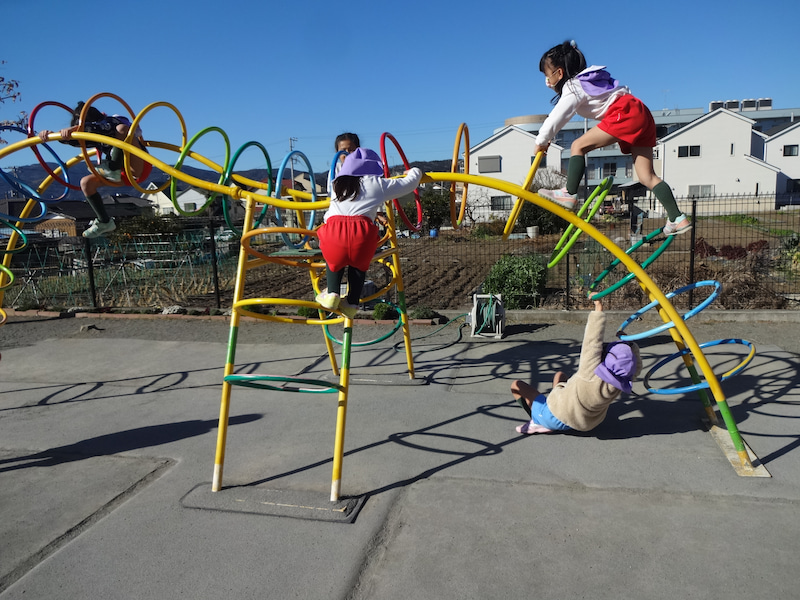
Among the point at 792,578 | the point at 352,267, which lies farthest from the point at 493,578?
the point at 352,267

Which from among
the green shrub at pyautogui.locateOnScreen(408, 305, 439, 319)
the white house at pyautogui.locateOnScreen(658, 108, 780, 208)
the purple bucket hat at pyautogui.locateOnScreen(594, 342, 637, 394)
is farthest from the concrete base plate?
the white house at pyautogui.locateOnScreen(658, 108, 780, 208)

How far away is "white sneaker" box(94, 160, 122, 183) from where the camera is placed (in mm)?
4430

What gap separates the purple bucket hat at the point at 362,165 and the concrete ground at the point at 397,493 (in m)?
1.94

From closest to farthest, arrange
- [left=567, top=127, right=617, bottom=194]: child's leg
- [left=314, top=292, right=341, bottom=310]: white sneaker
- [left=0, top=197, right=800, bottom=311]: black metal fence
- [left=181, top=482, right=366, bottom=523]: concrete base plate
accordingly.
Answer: [left=181, top=482, right=366, bottom=523]: concrete base plate, [left=314, top=292, right=341, bottom=310]: white sneaker, [left=567, top=127, right=617, bottom=194]: child's leg, [left=0, top=197, right=800, bottom=311]: black metal fence

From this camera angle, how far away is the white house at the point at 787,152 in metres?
48.3

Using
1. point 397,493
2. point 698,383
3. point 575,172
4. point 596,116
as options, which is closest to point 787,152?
point 698,383

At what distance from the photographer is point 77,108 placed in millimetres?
4555

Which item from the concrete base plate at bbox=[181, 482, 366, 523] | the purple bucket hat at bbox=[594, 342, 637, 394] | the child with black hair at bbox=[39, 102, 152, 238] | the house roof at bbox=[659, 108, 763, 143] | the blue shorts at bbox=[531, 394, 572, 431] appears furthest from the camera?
the house roof at bbox=[659, 108, 763, 143]

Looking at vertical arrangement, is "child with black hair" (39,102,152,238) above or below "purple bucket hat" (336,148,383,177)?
above

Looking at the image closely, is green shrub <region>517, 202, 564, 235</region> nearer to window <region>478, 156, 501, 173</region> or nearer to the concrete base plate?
window <region>478, 156, 501, 173</region>

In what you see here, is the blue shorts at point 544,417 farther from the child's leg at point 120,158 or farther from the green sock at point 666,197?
the child's leg at point 120,158

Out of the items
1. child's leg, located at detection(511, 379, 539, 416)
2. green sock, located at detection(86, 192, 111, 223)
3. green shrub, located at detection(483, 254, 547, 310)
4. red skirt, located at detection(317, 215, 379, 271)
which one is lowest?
child's leg, located at detection(511, 379, 539, 416)

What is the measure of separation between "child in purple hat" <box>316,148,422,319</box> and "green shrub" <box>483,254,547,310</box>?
5.45m

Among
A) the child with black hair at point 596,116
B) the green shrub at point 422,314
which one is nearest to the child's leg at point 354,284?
the child with black hair at point 596,116
